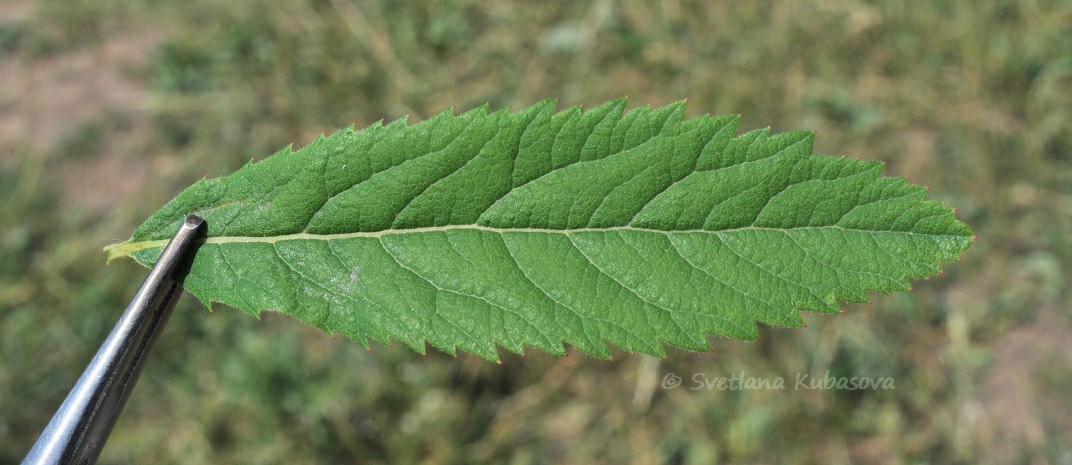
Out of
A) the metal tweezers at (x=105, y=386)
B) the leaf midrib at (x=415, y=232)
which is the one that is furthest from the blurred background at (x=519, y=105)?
the metal tweezers at (x=105, y=386)

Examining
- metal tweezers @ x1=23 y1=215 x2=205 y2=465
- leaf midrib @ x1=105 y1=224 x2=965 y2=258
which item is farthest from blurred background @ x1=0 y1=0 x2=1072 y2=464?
metal tweezers @ x1=23 y1=215 x2=205 y2=465

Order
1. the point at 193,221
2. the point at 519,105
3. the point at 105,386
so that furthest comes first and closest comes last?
the point at 519,105
the point at 193,221
the point at 105,386

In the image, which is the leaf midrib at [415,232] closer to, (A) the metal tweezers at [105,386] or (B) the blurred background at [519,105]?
(A) the metal tweezers at [105,386]

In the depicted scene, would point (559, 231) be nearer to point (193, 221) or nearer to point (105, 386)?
point (193, 221)

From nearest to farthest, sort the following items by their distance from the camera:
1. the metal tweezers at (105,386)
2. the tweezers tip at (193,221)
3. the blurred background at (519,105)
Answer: the metal tweezers at (105,386) < the tweezers tip at (193,221) < the blurred background at (519,105)

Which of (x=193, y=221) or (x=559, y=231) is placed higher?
(x=559, y=231)

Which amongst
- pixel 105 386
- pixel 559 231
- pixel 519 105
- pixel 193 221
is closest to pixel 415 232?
pixel 559 231

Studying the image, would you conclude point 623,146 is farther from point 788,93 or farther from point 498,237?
point 788,93
